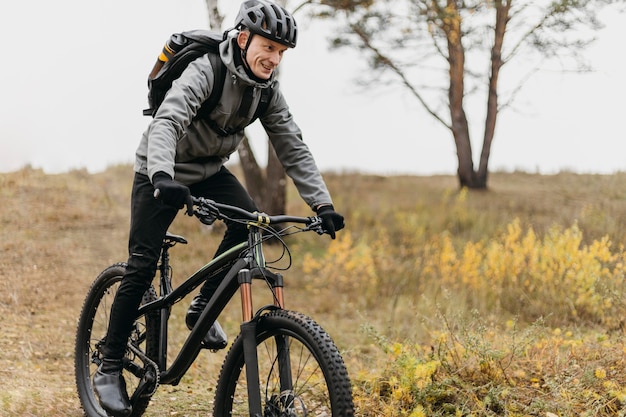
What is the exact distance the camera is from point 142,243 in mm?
4172

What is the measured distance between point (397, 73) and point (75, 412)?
491 inches

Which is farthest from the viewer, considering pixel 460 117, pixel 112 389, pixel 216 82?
pixel 460 117

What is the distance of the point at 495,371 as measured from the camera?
4.65 metres

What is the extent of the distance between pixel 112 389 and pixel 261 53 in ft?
7.14

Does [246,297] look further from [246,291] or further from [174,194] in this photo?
[174,194]

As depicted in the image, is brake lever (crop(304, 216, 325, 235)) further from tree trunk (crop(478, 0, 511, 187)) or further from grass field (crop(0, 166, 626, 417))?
tree trunk (crop(478, 0, 511, 187))

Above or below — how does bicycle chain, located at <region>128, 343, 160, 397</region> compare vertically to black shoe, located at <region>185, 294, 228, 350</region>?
below

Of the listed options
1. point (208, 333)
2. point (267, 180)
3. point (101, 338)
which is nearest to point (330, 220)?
point (208, 333)

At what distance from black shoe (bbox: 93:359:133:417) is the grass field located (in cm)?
82

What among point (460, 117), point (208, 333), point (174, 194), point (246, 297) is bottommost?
point (208, 333)

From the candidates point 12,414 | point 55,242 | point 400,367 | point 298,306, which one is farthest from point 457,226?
point 12,414

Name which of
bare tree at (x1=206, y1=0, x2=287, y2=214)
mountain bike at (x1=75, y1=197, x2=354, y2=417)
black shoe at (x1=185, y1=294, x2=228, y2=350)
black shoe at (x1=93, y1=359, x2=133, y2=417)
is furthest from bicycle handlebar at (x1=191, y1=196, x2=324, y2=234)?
bare tree at (x1=206, y1=0, x2=287, y2=214)

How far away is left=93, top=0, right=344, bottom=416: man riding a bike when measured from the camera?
391 cm

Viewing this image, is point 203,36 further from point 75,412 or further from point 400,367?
point 75,412
